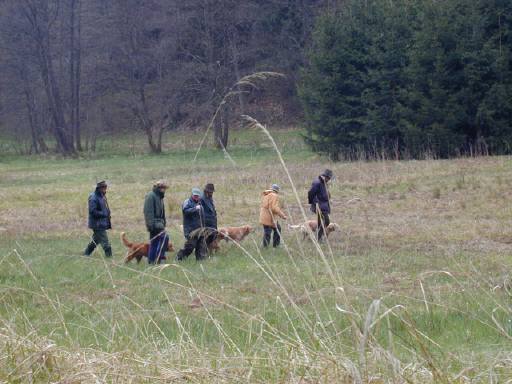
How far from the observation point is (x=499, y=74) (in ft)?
101

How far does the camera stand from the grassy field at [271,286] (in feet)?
12.5

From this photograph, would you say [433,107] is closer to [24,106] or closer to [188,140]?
[188,140]

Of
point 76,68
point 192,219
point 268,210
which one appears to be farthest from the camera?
point 76,68

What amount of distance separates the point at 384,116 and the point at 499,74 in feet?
18.6

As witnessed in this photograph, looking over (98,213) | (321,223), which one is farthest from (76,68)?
(321,223)

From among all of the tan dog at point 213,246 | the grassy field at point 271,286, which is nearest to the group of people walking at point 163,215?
the tan dog at point 213,246

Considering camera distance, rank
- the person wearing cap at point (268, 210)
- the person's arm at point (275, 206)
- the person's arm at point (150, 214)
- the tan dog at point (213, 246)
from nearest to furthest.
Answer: the person's arm at point (150, 214), the person's arm at point (275, 206), the person wearing cap at point (268, 210), the tan dog at point (213, 246)

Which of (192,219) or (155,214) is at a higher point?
(155,214)

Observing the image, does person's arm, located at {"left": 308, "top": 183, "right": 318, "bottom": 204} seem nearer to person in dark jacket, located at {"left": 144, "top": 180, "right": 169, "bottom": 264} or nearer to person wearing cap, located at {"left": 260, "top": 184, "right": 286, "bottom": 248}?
person wearing cap, located at {"left": 260, "top": 184, "right": 286, "bottom": 248}

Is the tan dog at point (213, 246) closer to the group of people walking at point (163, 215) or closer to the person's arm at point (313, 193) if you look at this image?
the group of people walking at point (163, 215)

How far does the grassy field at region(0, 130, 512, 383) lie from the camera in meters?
3.82

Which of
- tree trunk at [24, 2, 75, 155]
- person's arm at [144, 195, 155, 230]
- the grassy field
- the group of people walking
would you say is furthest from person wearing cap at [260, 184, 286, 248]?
tree trunk at [24, 2, 75, 155]

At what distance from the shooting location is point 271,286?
10289mm

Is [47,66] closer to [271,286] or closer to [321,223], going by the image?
[271,286]
